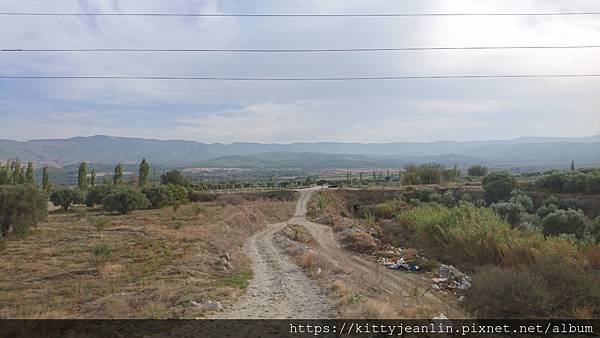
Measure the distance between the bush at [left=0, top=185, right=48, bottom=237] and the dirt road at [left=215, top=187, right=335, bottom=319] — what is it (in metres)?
20.7

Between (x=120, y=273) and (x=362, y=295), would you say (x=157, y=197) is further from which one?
(x=362, y=295)

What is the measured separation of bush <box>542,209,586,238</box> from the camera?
3195 cm

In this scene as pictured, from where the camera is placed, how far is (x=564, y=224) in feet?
106

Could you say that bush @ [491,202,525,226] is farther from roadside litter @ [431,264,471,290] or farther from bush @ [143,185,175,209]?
bush @ [143,185,175,209]

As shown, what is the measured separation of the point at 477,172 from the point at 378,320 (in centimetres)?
11290

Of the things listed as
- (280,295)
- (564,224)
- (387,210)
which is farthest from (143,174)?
(280,295)

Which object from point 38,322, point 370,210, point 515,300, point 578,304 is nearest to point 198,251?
point 38,322

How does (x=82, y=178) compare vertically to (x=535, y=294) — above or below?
below

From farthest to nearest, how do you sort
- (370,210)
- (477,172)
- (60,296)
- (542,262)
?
(477,172)
(370,210)
(542,262)
(60,296)

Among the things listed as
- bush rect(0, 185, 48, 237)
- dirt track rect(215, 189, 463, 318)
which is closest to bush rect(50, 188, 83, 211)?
bush rect(0, 185, 48, 237)

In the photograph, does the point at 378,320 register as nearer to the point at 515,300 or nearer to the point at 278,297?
the point at 278,297

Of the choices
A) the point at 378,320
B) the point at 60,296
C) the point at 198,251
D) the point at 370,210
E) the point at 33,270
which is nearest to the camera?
the point at 378,320

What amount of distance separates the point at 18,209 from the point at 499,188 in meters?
54.5

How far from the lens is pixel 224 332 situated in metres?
10.6
